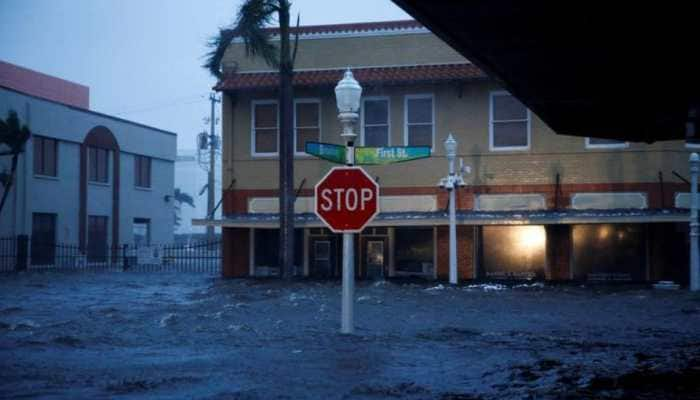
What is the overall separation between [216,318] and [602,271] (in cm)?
1423

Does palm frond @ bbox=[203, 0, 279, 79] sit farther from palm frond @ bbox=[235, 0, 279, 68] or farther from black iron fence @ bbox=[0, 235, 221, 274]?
black iron fence @ bbox=[0, 235, 221, 274]

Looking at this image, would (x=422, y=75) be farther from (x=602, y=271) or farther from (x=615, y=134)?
(x=615, y=134)

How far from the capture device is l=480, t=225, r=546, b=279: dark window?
27.2 meters

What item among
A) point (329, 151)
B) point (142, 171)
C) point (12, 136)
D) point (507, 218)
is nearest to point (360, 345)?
point (329, 151)

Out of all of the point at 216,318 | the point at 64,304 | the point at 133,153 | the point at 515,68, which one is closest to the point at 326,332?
the point at 216,318

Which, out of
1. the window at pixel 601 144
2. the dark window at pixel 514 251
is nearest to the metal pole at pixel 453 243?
the dark window at pixel 514 251

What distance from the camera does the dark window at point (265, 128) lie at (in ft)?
96.3

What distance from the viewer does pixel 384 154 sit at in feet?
45.9

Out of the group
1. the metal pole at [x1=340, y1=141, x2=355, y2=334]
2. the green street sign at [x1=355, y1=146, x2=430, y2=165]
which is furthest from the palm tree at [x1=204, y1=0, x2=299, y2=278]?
the metal pole at [x1=340, y1=141, x2=355, y2=334]

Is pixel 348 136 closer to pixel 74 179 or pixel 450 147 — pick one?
pixel 450 147

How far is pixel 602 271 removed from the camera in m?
26.8

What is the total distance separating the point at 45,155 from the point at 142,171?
27.4ft

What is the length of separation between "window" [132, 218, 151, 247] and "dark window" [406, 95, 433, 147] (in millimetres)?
24182

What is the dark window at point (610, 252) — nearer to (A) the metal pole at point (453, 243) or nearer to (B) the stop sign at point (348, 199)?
(A) the metal pole at point (453, 243)
